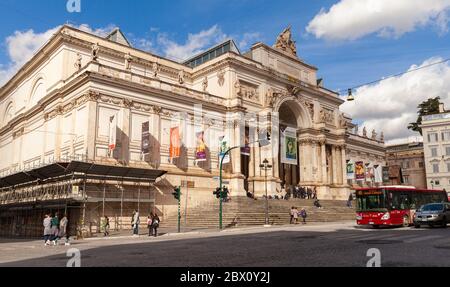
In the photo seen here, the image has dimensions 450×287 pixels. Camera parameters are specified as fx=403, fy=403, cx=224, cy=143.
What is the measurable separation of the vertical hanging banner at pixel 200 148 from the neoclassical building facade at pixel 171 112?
1.41 metres

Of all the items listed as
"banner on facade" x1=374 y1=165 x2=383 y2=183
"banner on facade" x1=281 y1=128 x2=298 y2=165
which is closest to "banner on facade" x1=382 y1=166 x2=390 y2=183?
"banner on facade" x1=374 y1=165 x2=383 y2=183

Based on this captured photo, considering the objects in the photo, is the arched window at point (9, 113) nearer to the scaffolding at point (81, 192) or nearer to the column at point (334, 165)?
the scaffolding at point (81, 192)

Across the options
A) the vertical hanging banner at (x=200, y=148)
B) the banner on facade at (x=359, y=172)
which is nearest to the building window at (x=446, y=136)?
the banner on facade at (x=359, y=172)

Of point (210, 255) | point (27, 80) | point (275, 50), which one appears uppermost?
point (275, 50)

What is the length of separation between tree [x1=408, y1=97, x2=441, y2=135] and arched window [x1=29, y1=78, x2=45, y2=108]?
225 feet

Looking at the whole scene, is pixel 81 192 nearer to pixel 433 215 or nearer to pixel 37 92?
pixel 37 92

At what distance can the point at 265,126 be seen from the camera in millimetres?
46906

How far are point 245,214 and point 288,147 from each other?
15.6 metres

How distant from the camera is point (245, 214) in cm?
3459

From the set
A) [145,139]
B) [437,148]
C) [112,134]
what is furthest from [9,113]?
[437,148]

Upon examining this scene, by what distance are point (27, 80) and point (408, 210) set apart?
44.1 metres
